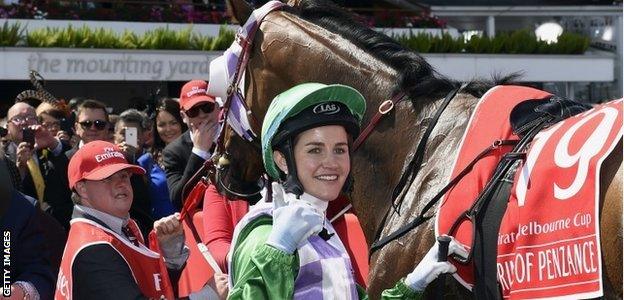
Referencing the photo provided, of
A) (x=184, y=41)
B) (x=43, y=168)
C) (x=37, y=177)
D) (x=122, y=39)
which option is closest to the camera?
(x=37, y=177)

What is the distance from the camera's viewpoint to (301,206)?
8.96 feet

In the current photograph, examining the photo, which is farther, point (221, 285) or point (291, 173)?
point (221, 285)

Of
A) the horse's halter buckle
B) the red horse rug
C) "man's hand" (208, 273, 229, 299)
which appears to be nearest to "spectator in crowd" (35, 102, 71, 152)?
"man's hand" (208, 273, 229, 299)

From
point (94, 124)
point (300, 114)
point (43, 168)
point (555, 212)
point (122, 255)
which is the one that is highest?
point (94, 124)

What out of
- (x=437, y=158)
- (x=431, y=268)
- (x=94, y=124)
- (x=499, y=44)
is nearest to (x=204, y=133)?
(x=94, y=124)

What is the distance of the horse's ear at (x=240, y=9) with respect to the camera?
193 inches

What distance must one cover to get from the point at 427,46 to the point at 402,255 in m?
12.3

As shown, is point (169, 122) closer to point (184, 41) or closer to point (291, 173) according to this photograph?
point (291, 173)

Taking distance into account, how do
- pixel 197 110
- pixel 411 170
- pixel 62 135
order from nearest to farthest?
pixel 411 170, pixel 197 110, pixel 62 135

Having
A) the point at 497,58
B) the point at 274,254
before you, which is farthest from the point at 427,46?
the point at 274,254

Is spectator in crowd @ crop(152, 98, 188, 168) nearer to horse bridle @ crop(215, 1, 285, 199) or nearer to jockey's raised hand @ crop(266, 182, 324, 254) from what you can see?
horse bridle @ crop(215, 1, 285, 199)

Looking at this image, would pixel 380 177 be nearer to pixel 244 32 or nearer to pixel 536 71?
pixel 244 32

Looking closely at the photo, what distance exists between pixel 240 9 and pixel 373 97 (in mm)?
825

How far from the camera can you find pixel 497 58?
17062mm
